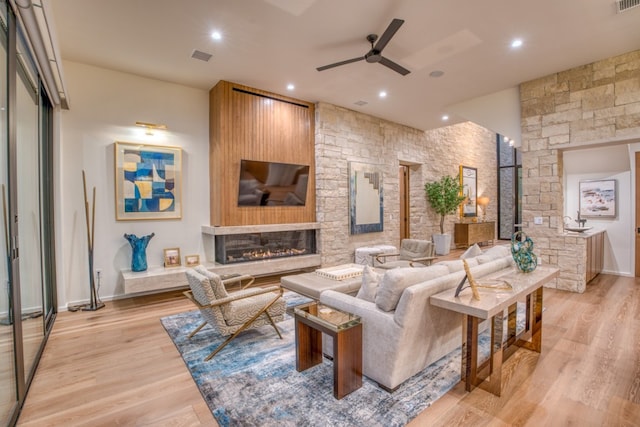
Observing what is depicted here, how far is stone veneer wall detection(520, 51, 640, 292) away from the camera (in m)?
4.23

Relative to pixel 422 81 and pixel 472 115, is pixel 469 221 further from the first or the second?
pixel 422 81

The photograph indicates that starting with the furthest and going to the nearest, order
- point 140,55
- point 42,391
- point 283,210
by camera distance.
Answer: point 283,210, point 140,55, point 42,391

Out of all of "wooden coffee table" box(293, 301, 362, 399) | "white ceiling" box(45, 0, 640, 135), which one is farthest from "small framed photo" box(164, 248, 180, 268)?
"wooden coffee table" box(293, 301, 362, 399)

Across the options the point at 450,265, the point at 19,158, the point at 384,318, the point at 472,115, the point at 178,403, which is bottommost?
the point at 178,403

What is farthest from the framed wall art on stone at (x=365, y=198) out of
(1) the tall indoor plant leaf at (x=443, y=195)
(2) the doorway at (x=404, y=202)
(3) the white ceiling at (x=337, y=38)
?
(1) the tall indoor plant leaf at (x=443, y=195)

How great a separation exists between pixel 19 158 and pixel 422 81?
16.4 ft

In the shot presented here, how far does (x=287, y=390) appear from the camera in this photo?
2.25 meters

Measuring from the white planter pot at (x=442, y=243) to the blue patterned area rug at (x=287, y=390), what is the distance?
5843 mm

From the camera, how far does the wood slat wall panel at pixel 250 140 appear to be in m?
4.90

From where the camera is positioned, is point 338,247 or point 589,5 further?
point 338,247

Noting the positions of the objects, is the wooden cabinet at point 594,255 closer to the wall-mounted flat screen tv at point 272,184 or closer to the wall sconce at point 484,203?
the wall sconce at point 484,203

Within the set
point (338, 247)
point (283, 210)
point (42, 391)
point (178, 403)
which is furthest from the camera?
point (338, 247)

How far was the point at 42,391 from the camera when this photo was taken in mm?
2309

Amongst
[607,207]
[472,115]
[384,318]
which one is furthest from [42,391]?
[607,207]
